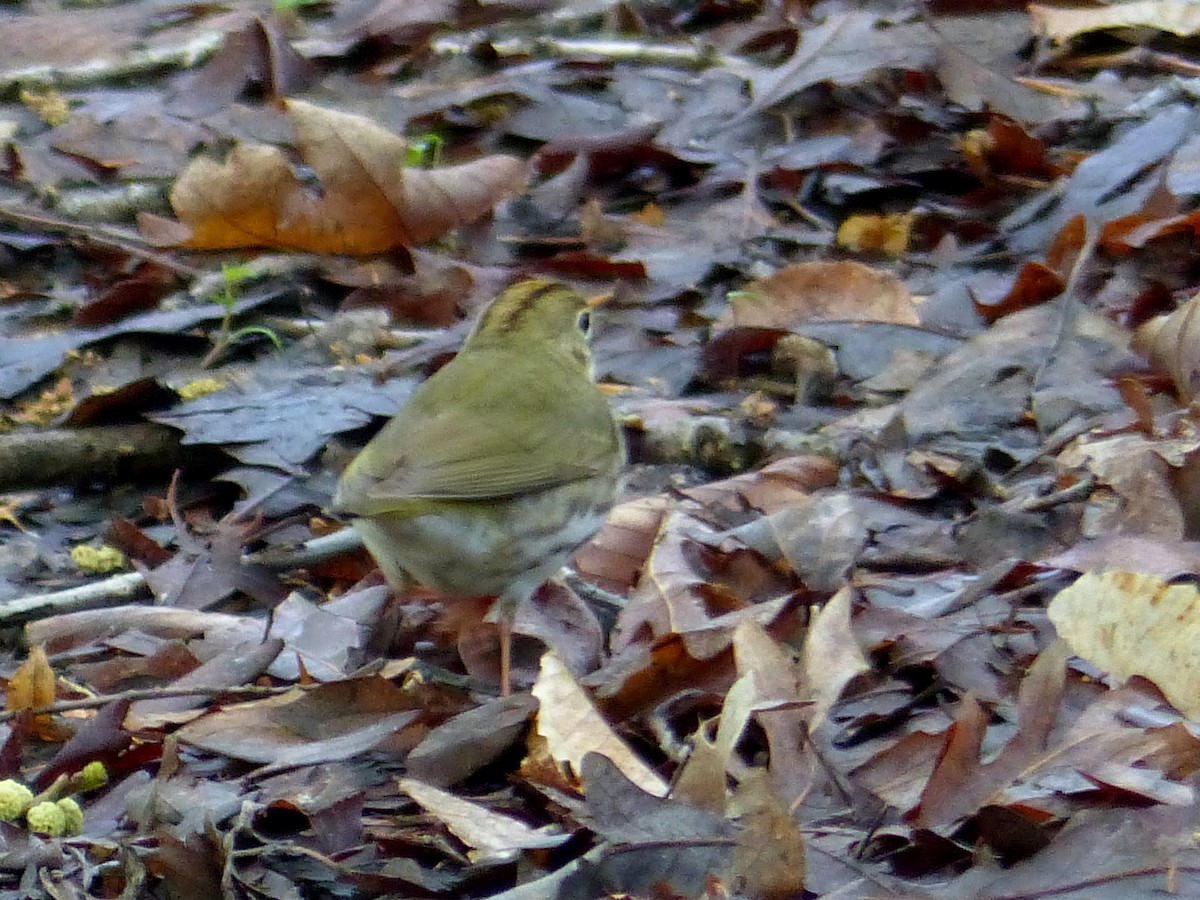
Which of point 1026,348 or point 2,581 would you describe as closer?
point 2,581

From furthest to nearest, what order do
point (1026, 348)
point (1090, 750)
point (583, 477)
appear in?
point (1026, 348) < point (583, 477) < point (1090, 750)

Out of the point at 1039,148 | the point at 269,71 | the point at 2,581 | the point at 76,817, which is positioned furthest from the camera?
the point at 269,71

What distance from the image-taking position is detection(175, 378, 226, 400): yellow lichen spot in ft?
18.2

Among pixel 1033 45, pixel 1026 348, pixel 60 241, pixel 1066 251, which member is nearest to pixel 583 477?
pixel 1026 348

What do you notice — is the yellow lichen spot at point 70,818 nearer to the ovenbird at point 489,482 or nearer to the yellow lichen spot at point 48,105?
the ovenbird at point 489,482

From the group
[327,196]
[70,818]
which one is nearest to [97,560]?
[70,818]

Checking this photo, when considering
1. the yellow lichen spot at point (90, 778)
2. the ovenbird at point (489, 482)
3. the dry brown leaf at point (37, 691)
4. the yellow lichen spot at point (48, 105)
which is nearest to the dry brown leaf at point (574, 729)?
the ovenbird at point (489, 482)

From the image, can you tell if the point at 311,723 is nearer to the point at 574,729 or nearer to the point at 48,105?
the point at 574,729

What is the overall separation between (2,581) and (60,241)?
8.44ft

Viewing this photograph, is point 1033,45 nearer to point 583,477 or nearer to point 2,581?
point 583,477

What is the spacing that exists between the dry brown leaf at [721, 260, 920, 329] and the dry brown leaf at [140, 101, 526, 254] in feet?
4.60

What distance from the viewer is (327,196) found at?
248 inches

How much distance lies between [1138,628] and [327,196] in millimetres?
3947

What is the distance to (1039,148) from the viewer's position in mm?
6504
